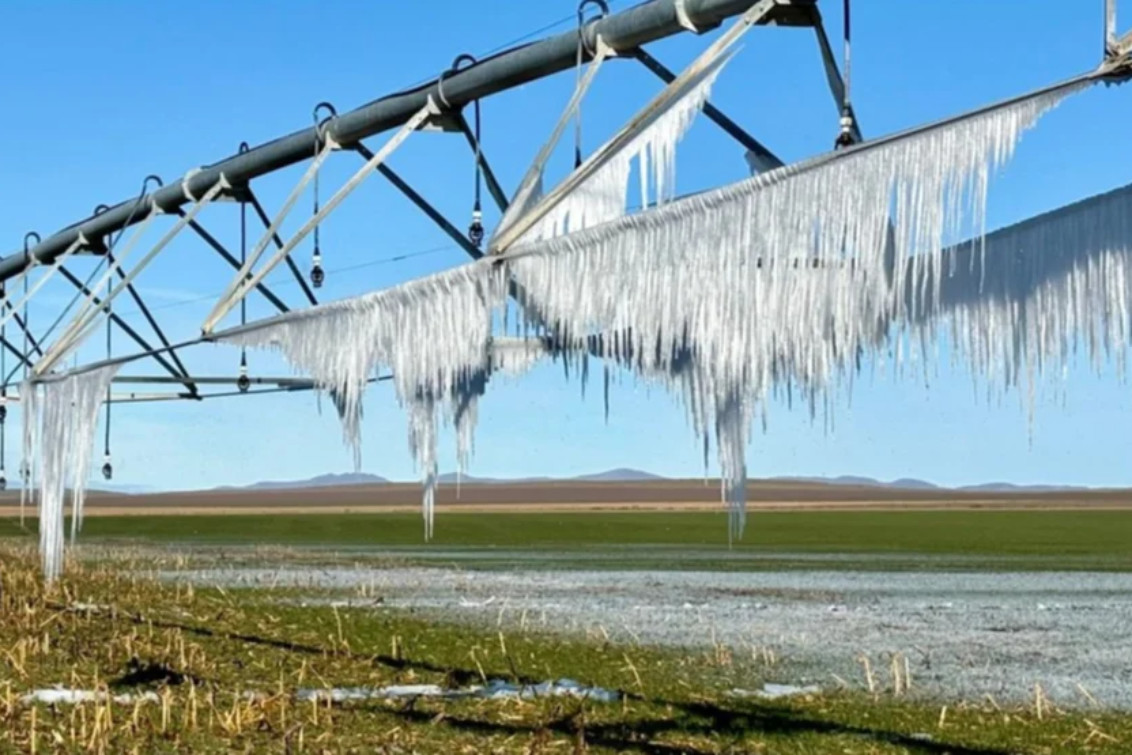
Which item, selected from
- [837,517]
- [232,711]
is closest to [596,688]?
[232,711]

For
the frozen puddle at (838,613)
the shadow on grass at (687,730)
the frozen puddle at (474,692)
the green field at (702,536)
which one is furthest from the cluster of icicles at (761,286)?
the green field at (702,536)

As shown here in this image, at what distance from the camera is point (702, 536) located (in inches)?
2670

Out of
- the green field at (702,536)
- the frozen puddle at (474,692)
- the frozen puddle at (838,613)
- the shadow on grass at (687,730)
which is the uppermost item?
the green field at (702,536)

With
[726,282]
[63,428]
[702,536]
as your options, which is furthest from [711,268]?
[702,536]

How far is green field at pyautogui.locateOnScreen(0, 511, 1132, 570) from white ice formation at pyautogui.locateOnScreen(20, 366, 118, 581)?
77.5 feet

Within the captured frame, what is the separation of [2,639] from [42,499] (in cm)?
168

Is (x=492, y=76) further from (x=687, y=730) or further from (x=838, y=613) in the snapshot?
(x=838, y=613)

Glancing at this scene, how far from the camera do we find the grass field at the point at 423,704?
13.2m

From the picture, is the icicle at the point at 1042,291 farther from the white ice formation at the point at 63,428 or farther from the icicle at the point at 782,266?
the white ice formation at the point at 63,428

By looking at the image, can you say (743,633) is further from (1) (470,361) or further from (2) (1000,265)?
(2) (1000,265)

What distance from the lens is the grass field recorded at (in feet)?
43.4

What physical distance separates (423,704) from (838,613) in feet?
39.2

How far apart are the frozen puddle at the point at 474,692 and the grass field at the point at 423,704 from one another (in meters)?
0.18

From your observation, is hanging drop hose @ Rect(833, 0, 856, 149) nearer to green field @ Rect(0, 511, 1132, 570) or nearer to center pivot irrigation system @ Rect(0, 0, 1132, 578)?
center pivot irrigation system @ Rect(0, 0, 1132, 578)
